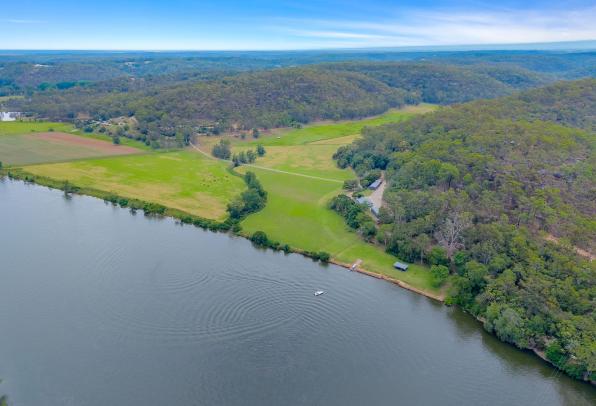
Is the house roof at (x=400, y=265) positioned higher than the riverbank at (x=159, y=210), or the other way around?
the riverbank at (x=159, y=210)

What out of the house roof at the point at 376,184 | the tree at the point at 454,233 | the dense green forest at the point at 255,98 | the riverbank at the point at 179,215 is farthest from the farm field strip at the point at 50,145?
the tree at the point at 454,233

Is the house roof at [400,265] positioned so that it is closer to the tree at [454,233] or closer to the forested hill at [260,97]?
the tree at [454,233]

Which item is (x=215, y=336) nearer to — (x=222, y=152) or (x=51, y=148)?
(x=222, y=152)

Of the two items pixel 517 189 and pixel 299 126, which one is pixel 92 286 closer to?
pixel 517 189

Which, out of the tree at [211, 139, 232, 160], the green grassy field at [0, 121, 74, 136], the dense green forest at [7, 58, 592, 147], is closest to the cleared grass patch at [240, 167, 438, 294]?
the tree at [211, 139, 232, 160]

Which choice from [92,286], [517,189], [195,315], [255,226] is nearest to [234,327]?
[195,315]

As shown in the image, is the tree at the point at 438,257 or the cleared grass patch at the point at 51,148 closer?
the tree at the point at 438,257

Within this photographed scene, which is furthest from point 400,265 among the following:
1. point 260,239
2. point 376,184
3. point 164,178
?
point 164,178
